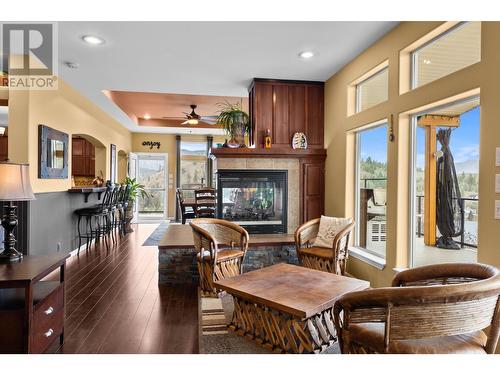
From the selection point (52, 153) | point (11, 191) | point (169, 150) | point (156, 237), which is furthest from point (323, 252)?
point (169, 150)

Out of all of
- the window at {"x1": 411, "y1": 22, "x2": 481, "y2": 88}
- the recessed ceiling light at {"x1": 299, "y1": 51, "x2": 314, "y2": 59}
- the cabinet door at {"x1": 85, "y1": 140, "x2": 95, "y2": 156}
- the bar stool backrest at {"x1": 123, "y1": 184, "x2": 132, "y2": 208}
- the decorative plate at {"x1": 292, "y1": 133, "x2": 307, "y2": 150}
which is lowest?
the bar stool backrest at {"x1": 123, "y1": 184, "x2": 132, "y2": 208}

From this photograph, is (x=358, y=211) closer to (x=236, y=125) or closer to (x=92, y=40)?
(x=236, y=125)

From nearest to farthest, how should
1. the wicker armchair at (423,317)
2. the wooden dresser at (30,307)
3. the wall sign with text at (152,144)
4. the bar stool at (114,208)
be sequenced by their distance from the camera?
the wicker armchair at (423,317) < the wooden dresser at (30,307) < the bar stool at (114,208) < the wall sign with text at (152,144)

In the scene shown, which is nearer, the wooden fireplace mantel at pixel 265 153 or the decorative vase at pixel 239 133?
the wooden fireplace mantel at pixel 265 153

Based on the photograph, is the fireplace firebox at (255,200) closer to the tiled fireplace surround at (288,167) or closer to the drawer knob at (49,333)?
the tiled fireplace surround at (288,167)

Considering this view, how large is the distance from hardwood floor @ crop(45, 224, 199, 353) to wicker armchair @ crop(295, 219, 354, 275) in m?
1.40

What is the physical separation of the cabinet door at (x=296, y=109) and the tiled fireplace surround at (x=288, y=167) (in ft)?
1.19

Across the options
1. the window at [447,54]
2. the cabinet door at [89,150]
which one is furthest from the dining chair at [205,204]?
the window at [447,54]

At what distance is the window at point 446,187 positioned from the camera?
2.62 meters

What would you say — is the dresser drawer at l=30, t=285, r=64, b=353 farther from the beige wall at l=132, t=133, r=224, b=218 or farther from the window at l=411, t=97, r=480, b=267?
the beige wall at l=132, t=133, r=224, b=218

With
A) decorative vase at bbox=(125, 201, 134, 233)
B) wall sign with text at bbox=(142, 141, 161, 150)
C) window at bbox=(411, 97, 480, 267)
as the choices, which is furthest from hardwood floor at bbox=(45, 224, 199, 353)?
wall sign with text at bbox=(142, 141, 161, 150)

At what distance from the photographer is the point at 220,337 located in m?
2.70

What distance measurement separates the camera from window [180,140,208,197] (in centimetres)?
1048
